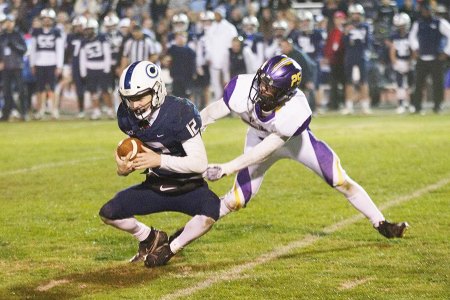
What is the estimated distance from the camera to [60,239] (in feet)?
21.1

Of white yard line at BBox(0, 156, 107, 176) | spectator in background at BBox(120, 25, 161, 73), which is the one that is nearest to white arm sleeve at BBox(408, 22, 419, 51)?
spectator in background at BBox(120, 25, 161, 73)

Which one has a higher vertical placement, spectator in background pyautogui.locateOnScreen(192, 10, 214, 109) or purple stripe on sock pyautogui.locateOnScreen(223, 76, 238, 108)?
purple stripe on sock pyautogui.locateOnScreen(223, 76, 238, 108)

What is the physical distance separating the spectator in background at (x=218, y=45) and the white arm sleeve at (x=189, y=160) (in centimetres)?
1216

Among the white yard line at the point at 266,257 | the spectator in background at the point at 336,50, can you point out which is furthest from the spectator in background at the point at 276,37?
the white yard line at the point at 266,257

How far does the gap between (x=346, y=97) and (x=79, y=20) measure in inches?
178

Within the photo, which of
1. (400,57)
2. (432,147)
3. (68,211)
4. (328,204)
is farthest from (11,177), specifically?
(400,57)

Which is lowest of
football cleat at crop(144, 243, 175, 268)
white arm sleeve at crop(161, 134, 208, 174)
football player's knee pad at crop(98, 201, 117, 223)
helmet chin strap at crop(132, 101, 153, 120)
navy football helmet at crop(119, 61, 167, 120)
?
football cleat at crop(144, 243, 175, 268)

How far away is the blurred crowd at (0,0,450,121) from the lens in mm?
16844

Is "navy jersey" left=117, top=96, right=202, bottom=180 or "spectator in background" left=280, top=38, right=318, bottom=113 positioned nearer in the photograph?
"navy jersey" left=117, top=96, right=202, bottom=180

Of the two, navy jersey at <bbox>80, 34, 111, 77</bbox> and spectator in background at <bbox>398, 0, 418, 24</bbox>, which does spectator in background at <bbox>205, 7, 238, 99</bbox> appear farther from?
spectator in background at <bbox>398, 0, 418, 24</bbox>

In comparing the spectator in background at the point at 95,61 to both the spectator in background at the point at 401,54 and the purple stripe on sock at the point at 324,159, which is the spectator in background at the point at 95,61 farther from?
the purple stripe on sock at the point at 324,159

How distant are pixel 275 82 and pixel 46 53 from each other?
40.0ft

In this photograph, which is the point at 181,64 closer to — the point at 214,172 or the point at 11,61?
the point at 11,61

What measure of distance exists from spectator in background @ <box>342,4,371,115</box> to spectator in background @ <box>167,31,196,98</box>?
2489 millimetres
